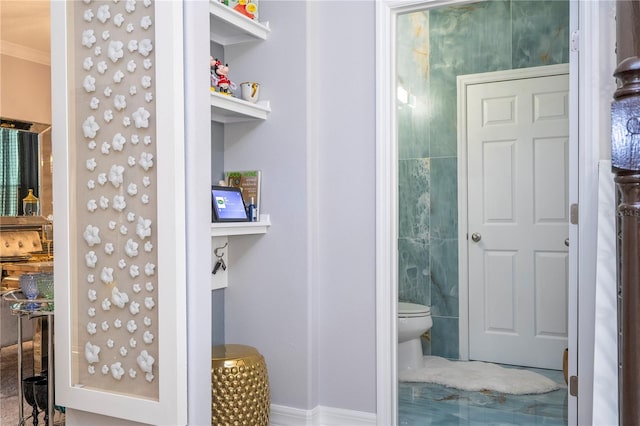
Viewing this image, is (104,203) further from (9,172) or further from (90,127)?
(9,172)

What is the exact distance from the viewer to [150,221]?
7.45 ft

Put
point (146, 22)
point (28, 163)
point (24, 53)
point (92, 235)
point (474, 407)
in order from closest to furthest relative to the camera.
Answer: point (146, 22) → point (92, 235) → point (474, 407) → point (24, 53) → point (28, 163)

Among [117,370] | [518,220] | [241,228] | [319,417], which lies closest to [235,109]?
[241,228]

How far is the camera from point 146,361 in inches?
89.4

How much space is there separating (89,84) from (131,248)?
70 cm

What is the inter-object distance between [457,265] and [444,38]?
1.76m

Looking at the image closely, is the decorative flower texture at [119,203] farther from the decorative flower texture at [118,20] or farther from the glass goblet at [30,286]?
the decorative flower texture at [118,20]

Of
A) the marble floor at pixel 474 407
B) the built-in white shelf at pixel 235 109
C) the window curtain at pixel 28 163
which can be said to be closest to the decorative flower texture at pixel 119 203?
the built-in white shelf at pixel 235 109

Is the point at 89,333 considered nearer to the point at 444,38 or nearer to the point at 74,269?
the point at 74,269

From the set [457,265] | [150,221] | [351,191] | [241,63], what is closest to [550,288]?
[457,265]

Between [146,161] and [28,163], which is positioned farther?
[28,163]

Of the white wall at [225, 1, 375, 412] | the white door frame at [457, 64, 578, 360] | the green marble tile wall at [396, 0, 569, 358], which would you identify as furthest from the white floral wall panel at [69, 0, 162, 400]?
the white door frame at [457, 64, 578, 360]

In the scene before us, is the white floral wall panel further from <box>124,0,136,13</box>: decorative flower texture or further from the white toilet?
the white toilet

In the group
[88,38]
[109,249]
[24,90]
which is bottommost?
[109,249]
